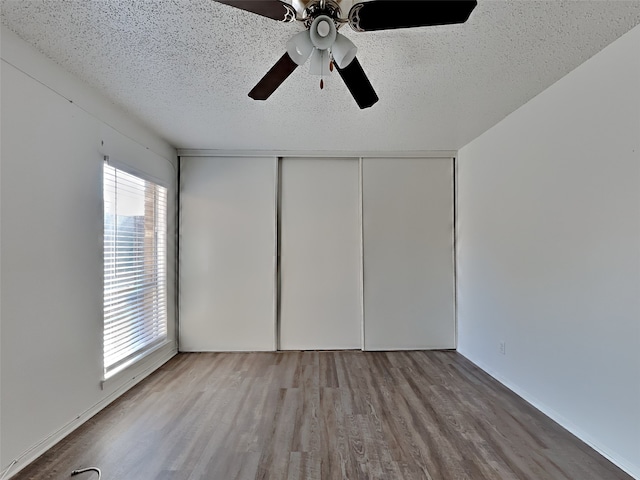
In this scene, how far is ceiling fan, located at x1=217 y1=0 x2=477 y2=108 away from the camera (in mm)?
1359

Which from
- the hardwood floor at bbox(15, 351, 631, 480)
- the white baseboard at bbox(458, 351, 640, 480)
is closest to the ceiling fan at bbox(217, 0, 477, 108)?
the hardwood floor at bbox(15, 351, 631, 480)

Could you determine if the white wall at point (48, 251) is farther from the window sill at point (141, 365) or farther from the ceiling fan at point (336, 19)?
the ceiling fan at point (336, 19)

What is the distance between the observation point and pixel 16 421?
72.8 inches

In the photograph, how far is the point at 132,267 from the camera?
312 centimetres

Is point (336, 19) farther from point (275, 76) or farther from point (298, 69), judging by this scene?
point (298, 69)

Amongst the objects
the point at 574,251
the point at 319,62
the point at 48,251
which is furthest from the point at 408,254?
the point at 48,251

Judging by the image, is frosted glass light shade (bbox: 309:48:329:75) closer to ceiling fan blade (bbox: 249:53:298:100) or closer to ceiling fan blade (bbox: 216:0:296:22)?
ceiling fan blade (bbox: 249:53:298:100)

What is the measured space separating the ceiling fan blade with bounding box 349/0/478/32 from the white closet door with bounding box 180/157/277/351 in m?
2.76

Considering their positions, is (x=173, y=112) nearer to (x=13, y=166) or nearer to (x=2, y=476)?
(x=13, y=166)

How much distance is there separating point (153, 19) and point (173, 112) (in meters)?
1.29

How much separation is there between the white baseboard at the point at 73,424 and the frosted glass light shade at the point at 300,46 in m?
2.63

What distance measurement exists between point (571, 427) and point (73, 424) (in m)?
3.35

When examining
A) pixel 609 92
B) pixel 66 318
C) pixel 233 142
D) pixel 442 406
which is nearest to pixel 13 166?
pixel 66 318

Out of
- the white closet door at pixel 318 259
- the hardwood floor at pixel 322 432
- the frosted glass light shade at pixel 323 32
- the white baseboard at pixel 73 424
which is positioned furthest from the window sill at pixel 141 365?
the frosted glass light shade at pixel 323 32
